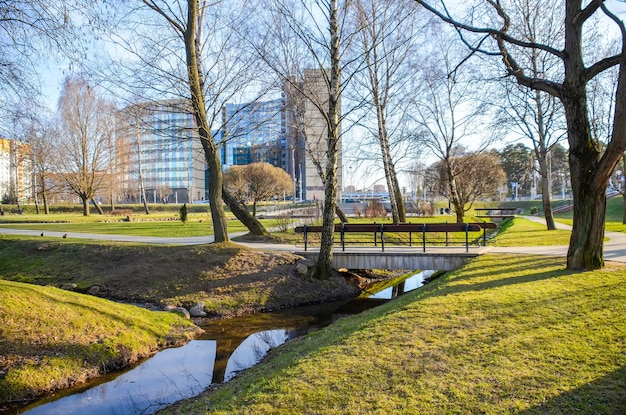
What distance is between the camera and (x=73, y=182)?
37500 mm

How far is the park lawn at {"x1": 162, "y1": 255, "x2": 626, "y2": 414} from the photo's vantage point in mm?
3574

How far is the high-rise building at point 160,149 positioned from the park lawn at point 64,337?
4875mm

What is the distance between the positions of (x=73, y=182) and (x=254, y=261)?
106 feet

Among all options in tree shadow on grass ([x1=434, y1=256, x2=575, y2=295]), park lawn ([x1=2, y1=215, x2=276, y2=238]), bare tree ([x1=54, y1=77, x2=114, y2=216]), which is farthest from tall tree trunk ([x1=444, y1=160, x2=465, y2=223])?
bare tree ([x1=54, y1=77, x2=114, y2=216])

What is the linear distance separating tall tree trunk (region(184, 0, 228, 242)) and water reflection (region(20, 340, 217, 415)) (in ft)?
19.4

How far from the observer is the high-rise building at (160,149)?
1102 centimetres

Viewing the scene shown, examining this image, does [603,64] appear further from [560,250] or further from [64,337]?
[64,337]

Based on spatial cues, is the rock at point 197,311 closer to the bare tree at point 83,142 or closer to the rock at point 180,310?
the rock at point 180,310

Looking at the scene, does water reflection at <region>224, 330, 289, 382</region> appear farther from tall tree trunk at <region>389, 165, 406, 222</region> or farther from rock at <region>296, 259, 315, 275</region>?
tall tree trunk at <region>389, 165, 406, 222</region>

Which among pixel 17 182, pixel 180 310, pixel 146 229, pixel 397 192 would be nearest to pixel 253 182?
pixel 146 229

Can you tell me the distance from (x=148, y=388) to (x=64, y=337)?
165 cm

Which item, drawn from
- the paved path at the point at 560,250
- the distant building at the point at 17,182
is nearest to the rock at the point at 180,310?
the paved path at the point at 560,250

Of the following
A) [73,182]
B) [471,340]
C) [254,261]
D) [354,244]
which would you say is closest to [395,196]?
[354,244]

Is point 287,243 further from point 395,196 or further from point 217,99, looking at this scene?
point 395,196
